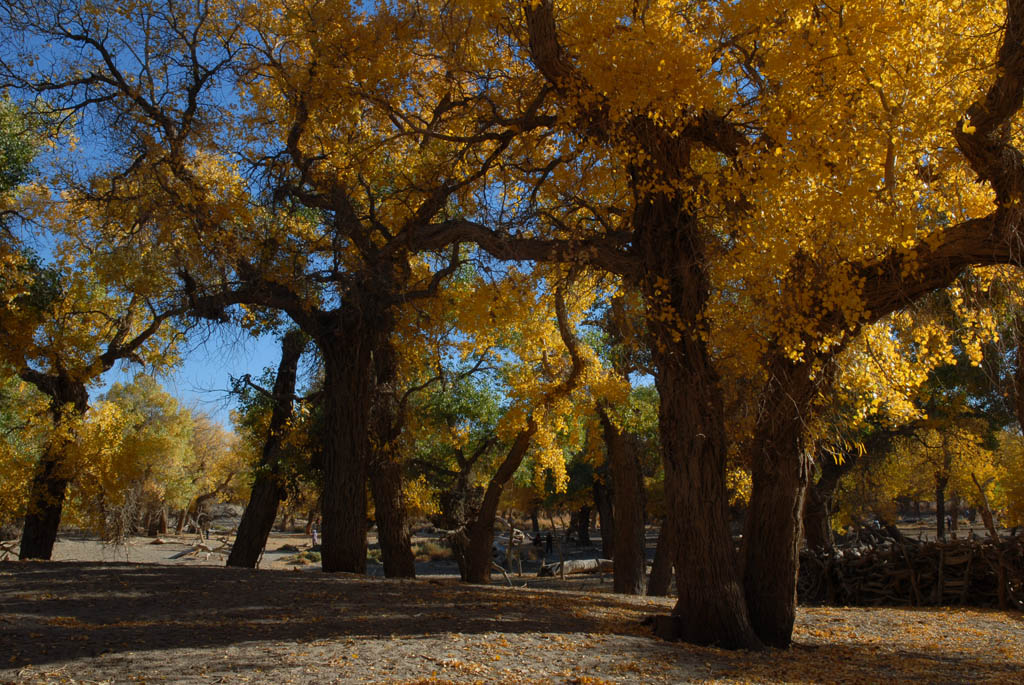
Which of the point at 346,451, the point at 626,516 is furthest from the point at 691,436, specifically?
the point at 626,516

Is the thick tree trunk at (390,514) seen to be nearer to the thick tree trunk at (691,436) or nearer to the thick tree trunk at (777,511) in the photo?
the thick tree trunk at (691,436)

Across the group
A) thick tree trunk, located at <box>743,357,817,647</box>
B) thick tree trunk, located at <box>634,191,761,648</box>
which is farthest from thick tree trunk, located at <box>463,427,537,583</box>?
thick tree trunk, located at <box>743,357,817,647</box>

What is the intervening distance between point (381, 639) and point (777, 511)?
3.62 metres

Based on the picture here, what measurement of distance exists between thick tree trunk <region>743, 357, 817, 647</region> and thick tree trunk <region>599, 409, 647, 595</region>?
17.5ft

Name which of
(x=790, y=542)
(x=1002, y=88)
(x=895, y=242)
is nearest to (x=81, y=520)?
(x=790, y=542)

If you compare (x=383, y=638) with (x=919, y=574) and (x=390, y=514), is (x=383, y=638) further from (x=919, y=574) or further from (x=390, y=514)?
(x=919, y=574)

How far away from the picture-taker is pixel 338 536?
10062 millimetres

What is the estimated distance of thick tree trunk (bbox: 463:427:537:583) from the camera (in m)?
12.0

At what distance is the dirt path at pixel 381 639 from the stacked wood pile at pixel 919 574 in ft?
A: 9.07

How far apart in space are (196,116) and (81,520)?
891 cm

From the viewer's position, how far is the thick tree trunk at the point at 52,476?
485 inches

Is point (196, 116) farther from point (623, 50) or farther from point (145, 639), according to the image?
point (145, 639)

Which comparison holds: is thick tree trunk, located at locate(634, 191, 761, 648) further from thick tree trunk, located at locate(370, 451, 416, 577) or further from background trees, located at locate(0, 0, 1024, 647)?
thick tree trunk, located at locate(370, 451, 416, 577)

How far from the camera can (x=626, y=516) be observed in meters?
12.1
